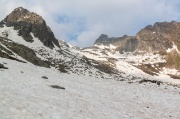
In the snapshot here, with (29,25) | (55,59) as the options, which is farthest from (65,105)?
(29,25)

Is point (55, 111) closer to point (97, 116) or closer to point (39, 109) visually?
point (39, 109)

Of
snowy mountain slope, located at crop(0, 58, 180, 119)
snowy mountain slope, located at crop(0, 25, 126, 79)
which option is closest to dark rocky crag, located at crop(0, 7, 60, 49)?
snowy mountain slope, located at crop(0, 25, 126, 79)

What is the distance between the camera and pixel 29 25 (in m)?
157

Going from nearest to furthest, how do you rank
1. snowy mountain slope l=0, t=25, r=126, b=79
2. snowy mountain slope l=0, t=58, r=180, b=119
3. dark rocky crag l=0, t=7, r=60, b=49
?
snowy mountain slope l=0, t=58, r=180, b=119 → snowy mountain slope l=0, t=25, r=126, b=79 → dark rocky crag l=0, t=7, r=60, b=49

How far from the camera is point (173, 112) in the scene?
25062 millimetres

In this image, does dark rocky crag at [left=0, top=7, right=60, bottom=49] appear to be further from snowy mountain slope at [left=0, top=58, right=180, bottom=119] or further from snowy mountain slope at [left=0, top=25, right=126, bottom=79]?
snowy mountain slope at [left=0, top=58, right=180, bottom=119]

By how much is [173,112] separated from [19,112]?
1404 cm

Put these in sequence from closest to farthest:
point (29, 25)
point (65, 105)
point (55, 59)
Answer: point (65, 105) < point (55, 59) < point (29, 25)

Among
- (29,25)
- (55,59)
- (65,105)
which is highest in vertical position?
(29,25)

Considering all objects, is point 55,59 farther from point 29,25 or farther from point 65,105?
point 65,105

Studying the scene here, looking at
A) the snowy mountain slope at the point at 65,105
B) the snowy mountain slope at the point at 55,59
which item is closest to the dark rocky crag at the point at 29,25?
the snowy mountain slope at the point at 55,59

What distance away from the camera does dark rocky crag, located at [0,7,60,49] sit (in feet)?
481

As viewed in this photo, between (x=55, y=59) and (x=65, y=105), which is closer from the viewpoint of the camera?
(x=65, y=105)

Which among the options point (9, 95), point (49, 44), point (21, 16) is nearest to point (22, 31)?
point (49, 44)
